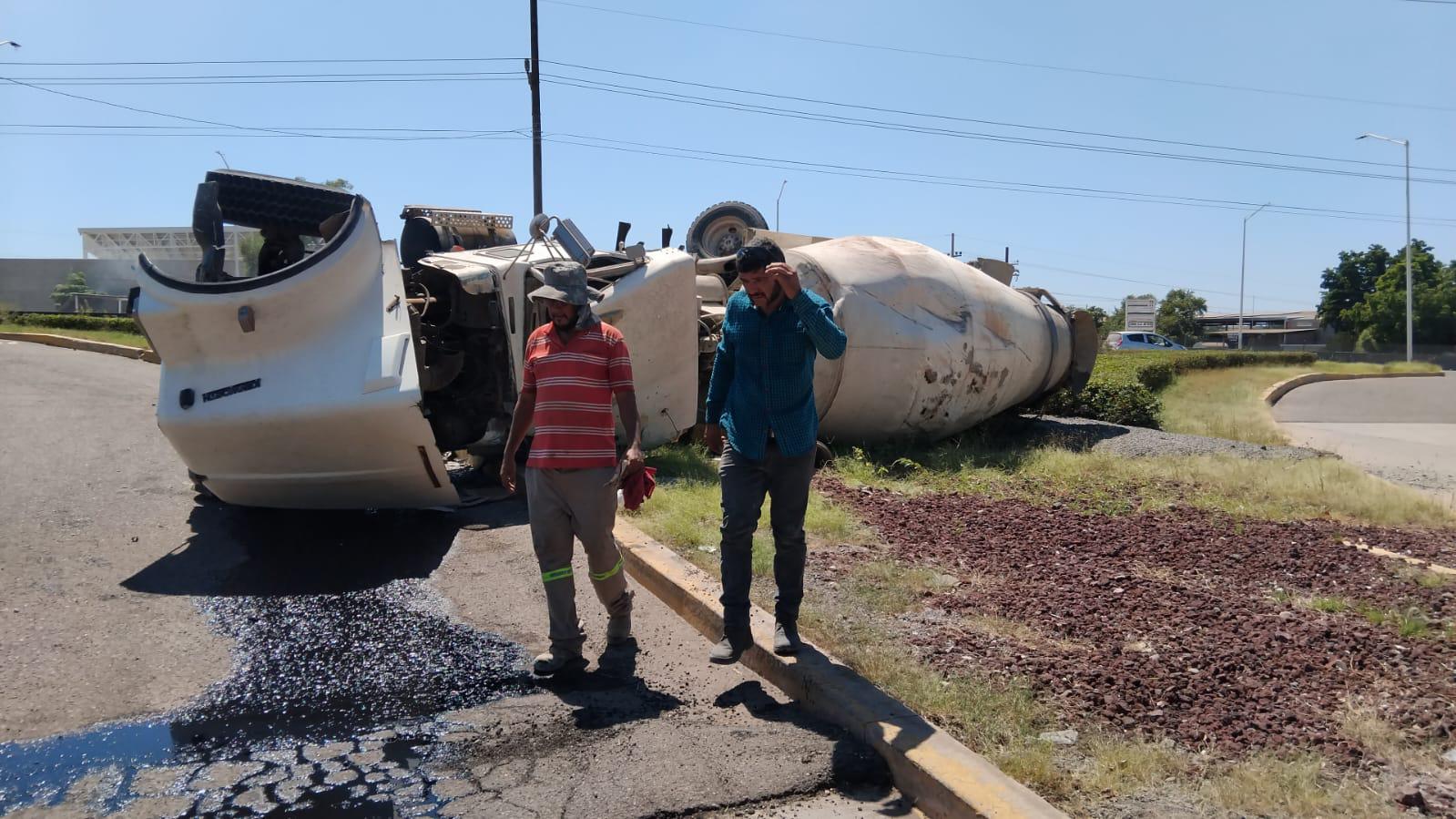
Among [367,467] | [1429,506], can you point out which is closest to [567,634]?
[367,467]

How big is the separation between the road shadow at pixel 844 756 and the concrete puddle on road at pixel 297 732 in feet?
2.89

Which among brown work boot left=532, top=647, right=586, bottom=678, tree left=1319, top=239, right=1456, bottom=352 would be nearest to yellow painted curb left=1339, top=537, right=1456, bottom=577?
brown work boot left=532, top=647, right=586, bottom=678

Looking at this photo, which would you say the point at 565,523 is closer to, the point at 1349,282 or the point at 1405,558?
the point at 1405,558

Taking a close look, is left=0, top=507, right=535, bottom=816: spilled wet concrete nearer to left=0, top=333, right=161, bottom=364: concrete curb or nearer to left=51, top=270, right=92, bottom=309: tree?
left=0, top=333, right=161, bottom=364: concrete curb

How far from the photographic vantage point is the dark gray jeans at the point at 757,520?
429 centimetres

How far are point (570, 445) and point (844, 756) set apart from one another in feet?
5.14

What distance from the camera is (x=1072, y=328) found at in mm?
13211

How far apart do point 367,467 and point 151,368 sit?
1314 centimetres

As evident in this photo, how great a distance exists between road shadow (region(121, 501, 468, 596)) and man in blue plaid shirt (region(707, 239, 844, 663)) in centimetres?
225

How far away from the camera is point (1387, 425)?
19.8 m

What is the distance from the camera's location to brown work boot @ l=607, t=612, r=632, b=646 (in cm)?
458

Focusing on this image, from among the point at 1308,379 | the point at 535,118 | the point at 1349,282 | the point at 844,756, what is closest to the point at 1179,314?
the point at 1349,282

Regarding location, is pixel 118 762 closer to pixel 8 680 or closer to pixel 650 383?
pixel 8 680

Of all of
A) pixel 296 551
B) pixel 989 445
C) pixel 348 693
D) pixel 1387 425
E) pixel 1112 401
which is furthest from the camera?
pixel 1387 425
